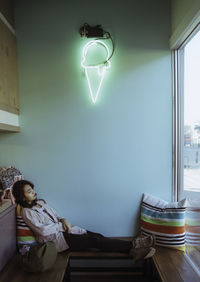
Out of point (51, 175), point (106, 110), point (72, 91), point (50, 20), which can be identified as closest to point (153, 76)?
point (106, 110)

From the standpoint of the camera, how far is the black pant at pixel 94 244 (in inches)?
67.6

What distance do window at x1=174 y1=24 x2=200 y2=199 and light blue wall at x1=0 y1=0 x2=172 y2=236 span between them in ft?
0.33

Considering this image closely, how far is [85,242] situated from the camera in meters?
1.73

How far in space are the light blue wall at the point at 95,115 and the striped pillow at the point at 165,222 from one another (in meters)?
0.14

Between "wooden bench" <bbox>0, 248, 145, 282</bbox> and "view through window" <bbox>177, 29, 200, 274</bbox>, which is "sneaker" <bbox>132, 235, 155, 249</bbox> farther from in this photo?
"view through window" <bbox>177, 29, 200, 274</bbox>

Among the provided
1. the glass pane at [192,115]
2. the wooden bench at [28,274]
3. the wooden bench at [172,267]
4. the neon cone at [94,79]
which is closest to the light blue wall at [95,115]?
the neon cone at [94,79]

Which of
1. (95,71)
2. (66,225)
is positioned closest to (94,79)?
(95,71)

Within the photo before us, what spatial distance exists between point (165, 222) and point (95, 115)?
4.05 ft

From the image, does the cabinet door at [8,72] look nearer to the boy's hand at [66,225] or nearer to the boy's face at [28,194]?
the boy's face at [28,194]

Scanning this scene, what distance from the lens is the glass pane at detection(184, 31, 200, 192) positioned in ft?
5.59

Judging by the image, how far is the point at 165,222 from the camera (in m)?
1.74

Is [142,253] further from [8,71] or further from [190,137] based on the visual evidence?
[8,71]

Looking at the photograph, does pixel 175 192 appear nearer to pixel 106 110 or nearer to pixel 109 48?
pixel 106 110

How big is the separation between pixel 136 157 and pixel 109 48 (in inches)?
45.1
